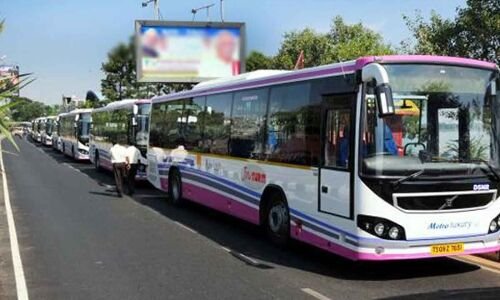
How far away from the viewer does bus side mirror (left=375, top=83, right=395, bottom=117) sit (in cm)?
725

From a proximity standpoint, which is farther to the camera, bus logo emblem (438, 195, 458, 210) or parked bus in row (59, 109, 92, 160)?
parked bus in row (59, 109, 92, 160)

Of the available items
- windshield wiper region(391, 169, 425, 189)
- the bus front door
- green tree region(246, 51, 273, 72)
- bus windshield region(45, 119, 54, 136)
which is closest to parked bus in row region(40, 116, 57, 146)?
bus windshield region(45, 119, 54, 136)

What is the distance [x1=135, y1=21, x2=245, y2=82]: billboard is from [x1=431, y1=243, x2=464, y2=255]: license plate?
24.6 m

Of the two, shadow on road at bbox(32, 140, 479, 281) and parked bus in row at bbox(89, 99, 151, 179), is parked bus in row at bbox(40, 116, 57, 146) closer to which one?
parked bus in row at bbox(89, 99, 151, 179)

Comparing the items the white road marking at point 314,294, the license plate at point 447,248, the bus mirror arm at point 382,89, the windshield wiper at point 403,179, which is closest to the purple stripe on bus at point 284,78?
the bus mirror arm at point 382,89

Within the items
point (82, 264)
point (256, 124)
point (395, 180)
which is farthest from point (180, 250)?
point (395, 180)

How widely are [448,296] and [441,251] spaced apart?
30.2 inches

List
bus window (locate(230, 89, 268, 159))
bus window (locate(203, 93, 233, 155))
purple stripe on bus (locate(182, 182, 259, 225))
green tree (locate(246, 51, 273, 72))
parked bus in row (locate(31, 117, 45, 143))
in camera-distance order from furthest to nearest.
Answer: parked bus in row (locate(31, 117, 45, 143)), green tree (locate(246, 51, 273, 72)), bus window (locate(203, 93, 233, 155)), purple stripe on bus (locate(182, 182, 259, 225)), bus window (locate(230, 89, 268, 159))

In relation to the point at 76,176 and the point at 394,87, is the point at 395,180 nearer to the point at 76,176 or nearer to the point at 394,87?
the point at 394,87

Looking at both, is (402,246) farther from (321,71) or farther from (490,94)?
(321,71)

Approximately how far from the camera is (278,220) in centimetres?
999

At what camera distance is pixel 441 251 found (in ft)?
25.6

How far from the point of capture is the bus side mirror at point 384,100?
7.25m

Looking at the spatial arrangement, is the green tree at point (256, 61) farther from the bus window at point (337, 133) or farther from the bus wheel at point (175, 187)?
the bus window at point (337, 133)
